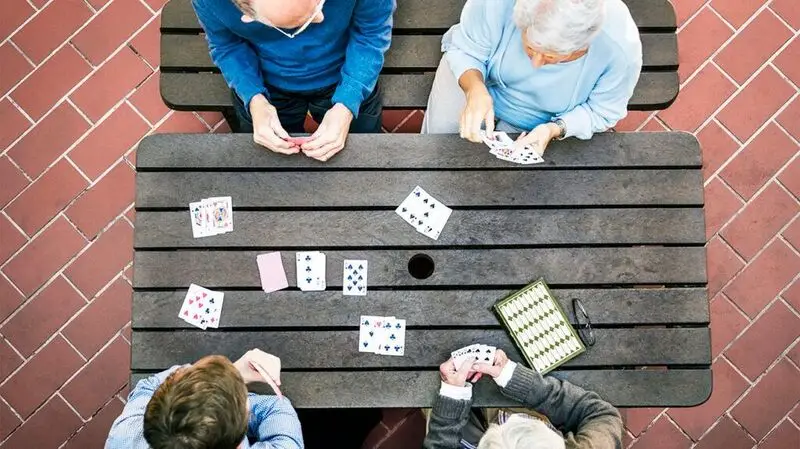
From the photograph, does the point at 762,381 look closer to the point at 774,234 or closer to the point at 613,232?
the point at 774,234

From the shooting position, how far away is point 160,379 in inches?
92.7

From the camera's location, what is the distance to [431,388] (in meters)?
2.41

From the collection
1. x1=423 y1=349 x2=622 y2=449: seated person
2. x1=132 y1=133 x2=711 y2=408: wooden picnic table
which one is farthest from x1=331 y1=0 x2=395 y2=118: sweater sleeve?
x1=423 y1=349 x2=622 y2=449: seated person

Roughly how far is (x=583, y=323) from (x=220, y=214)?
136cm

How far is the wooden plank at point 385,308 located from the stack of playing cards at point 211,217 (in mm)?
227

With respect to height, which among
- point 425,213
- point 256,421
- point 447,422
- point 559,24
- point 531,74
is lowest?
point 256,421

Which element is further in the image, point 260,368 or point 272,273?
point 272,273

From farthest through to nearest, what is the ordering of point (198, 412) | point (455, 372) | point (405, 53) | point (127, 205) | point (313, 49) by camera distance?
1. point (127, 205)
2. point (405, 53)
3. point (313, 49)
4. point (455, 372)
5. point (198, 412)

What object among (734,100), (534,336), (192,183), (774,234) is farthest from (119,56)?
(774,234)

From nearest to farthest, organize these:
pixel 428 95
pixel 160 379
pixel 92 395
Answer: pixel 160 379, pixel 428 95, pixel 92 395

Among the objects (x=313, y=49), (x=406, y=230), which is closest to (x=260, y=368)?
(x=406, y=230)

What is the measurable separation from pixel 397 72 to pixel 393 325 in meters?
1.09

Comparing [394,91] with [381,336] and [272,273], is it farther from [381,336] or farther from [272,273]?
[381,336]

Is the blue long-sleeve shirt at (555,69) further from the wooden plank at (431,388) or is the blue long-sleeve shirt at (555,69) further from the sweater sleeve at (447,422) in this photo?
the sweater sleeve at (447,422)
